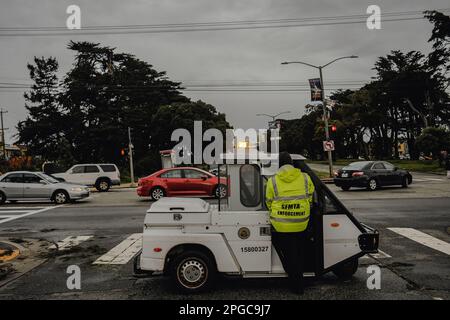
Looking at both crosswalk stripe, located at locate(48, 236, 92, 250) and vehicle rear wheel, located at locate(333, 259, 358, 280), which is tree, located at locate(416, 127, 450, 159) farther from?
vehicle rear wheel, located at locate(333, 259, 358, 280)

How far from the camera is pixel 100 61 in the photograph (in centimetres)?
5794

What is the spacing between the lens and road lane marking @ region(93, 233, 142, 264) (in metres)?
8.31

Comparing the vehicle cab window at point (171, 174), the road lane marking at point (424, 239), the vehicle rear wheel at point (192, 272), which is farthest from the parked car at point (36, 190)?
the vehicle rear wheel at point (192, 272)

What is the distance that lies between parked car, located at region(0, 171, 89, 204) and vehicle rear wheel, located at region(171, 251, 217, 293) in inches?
590

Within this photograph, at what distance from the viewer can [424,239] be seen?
9.91 metres

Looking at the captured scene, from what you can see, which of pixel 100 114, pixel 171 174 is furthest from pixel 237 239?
pixel 100 114

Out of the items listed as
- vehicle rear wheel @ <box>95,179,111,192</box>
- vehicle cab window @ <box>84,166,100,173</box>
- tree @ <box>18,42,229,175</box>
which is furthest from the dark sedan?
tree @ <box>18,42,229,175</box>

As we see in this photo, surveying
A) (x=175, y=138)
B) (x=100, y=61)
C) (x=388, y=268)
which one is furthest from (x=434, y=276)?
(x=100, y=61)

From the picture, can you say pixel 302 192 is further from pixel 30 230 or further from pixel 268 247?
pixel 30 230

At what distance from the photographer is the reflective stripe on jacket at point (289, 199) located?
226 inches

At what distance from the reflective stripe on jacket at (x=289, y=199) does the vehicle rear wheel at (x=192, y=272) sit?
109 cm

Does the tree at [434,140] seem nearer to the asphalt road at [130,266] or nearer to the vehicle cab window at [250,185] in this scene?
the asphalt road at [130,266]

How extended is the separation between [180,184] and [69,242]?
905 cm
